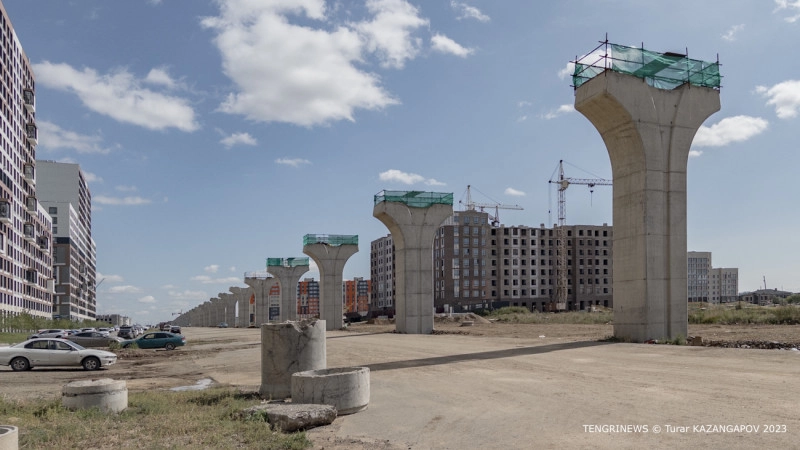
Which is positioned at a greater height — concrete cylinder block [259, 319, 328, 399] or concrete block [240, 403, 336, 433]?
concrete cylinder block [259, 319, 328, 399]

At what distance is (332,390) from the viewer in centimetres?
1173

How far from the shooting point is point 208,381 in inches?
756

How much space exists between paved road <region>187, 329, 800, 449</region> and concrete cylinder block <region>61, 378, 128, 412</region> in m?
4.64

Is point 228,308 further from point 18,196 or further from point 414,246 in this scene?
point 414,246

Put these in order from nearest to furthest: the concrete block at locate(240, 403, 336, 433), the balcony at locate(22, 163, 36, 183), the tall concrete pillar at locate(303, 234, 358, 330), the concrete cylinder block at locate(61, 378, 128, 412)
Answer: the concrete block at locate(240, 403, 336, 433) → the concrete cylinder block at locate(61, 378, 128, 412) → the tall concrete pillar at locate(303, 234, 358, 330) → the balcony at locate(22, 163, 36, 183)

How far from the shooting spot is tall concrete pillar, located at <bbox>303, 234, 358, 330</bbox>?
2628 inches

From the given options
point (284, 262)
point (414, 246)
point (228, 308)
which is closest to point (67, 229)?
point (228, 308)

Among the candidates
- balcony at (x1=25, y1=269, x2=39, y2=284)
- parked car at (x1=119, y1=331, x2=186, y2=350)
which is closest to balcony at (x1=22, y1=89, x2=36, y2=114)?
balcony at (x1=25, y1=269, x2=39, y2=284)

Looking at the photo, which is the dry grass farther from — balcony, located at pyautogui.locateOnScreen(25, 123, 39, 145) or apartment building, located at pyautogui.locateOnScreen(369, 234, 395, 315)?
apartment building, located at pyautogui.locateOnScreen(369, 234, 395, 315)

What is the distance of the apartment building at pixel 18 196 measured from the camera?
84188 millimetres

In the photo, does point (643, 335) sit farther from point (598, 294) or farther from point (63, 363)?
point (598, 294)

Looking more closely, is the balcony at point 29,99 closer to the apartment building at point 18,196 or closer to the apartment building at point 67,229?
the apartment building at point 18,196

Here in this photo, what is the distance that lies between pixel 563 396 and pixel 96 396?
9.20 meters

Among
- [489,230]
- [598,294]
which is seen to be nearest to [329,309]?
[489,230]
